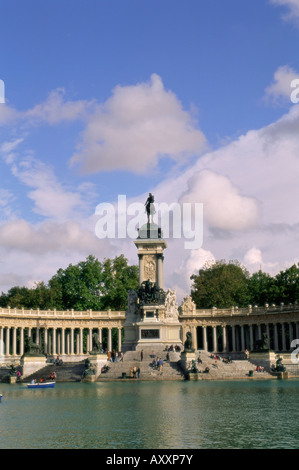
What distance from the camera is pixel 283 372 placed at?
51.8m

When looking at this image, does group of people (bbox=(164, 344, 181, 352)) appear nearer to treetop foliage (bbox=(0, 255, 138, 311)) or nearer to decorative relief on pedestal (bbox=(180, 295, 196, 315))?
decorative relief on pedestal (bbox=(180, 295, 196, 315))

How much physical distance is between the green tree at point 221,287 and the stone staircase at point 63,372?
42.8 m

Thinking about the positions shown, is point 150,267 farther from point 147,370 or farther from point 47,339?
point 47,339

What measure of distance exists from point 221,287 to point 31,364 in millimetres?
47414

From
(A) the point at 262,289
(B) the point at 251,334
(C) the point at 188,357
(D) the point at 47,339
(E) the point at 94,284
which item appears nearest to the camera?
(C) the point at 188,357

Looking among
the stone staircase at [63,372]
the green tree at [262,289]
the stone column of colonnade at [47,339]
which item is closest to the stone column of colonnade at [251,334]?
the green tree at [262,289]

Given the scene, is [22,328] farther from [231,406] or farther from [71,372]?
[231,406]

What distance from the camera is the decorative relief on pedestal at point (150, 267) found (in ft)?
232

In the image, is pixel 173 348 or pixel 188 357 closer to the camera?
pixel 188 357

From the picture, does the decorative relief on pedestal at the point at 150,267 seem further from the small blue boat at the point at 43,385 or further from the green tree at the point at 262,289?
the small blue boat at the point at 43,385

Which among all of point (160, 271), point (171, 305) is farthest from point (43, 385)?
point (171, 305)

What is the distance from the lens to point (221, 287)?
97.9m

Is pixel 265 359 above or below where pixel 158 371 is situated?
above

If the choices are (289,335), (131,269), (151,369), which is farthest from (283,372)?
(131,269)
